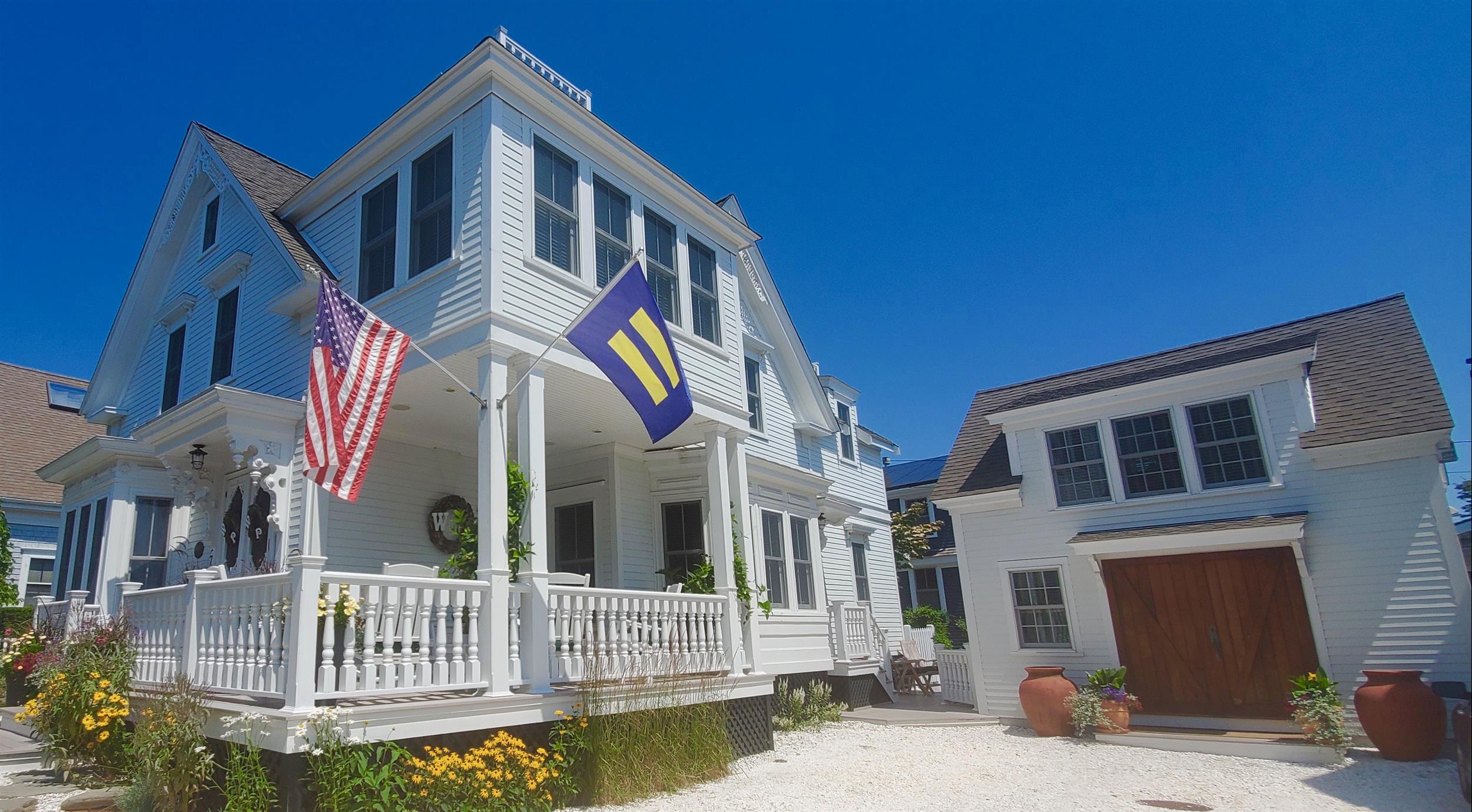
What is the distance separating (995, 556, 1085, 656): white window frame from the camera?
12492 mm

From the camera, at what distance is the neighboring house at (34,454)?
17.0m

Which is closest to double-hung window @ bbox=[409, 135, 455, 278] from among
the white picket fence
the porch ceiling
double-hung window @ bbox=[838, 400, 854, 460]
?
the porch ceiling

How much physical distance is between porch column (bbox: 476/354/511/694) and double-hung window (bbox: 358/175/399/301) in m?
2.50

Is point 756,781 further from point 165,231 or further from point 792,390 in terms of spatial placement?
point 165,231

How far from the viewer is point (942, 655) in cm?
1528

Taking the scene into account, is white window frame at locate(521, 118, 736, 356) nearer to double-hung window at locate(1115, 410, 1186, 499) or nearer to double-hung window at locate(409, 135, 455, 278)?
double-hung window at locate(409, 135, 455, 278)

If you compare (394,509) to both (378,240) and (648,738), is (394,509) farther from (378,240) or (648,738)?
(648,738)

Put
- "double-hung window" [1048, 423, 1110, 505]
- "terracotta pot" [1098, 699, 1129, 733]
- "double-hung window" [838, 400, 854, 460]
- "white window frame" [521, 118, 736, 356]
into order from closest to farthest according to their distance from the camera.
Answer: "white window frame" [521, 118, 736, 356]
"terracotta pot" [1098, 699, 1129, 733]
"double-hung window" [1048, 423, 1110, 505]
"double-hung window" [838, 400, 854, 460]

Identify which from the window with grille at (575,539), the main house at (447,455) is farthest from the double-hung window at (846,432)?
the window with grille at (575,539)

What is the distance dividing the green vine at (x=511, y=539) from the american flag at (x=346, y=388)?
59.3 inches

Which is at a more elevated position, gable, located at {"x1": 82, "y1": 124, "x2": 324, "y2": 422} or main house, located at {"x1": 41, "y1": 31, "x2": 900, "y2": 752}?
gable, located at {"x1": 82, "y1": 124, "x2": 324, "y2": 422}

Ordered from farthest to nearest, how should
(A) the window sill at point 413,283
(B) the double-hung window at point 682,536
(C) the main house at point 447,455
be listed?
(B) the double-hung window at point 682,536
(A) the window sill at point 413,283
(C) the main house at point 447,455

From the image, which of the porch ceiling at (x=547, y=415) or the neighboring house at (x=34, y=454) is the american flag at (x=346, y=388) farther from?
the neighboring house at (x=34, y=454)

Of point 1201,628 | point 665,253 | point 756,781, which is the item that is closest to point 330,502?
point 665,253
